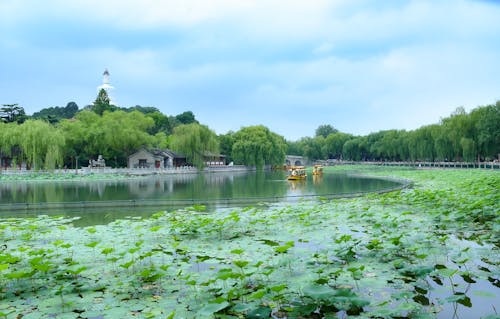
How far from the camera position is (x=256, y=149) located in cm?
5053

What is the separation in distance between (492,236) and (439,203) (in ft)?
13.0

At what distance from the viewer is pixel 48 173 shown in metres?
33.1

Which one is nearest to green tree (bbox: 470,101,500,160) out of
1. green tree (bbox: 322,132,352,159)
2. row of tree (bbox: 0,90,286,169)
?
row of tree (bbox: 0,90,286,169)

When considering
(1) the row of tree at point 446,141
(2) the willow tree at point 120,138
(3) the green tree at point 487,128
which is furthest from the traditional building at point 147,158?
(3) the green tree at point 487,128

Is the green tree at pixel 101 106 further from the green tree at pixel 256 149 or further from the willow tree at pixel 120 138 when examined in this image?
the green tree at pixel 256 149

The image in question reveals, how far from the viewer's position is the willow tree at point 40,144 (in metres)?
31.9

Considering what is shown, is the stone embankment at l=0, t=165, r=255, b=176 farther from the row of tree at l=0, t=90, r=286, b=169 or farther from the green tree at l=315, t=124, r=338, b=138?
the green tree at l=315, t=124, r=338, b=138

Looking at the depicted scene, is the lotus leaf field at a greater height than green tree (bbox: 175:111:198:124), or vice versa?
green tree (bbox: 175:111:198:124)

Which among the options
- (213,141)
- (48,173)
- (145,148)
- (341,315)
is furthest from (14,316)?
(145,148)

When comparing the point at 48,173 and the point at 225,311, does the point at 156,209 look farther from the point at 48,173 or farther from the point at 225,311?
the point at 48,173

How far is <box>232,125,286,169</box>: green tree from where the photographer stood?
50312 millimetres

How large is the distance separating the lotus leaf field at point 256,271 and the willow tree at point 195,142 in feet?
111

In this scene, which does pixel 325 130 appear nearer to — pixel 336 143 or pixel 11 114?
pixel 336 143

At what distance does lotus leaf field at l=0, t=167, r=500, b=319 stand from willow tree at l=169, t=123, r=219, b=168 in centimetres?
3395
